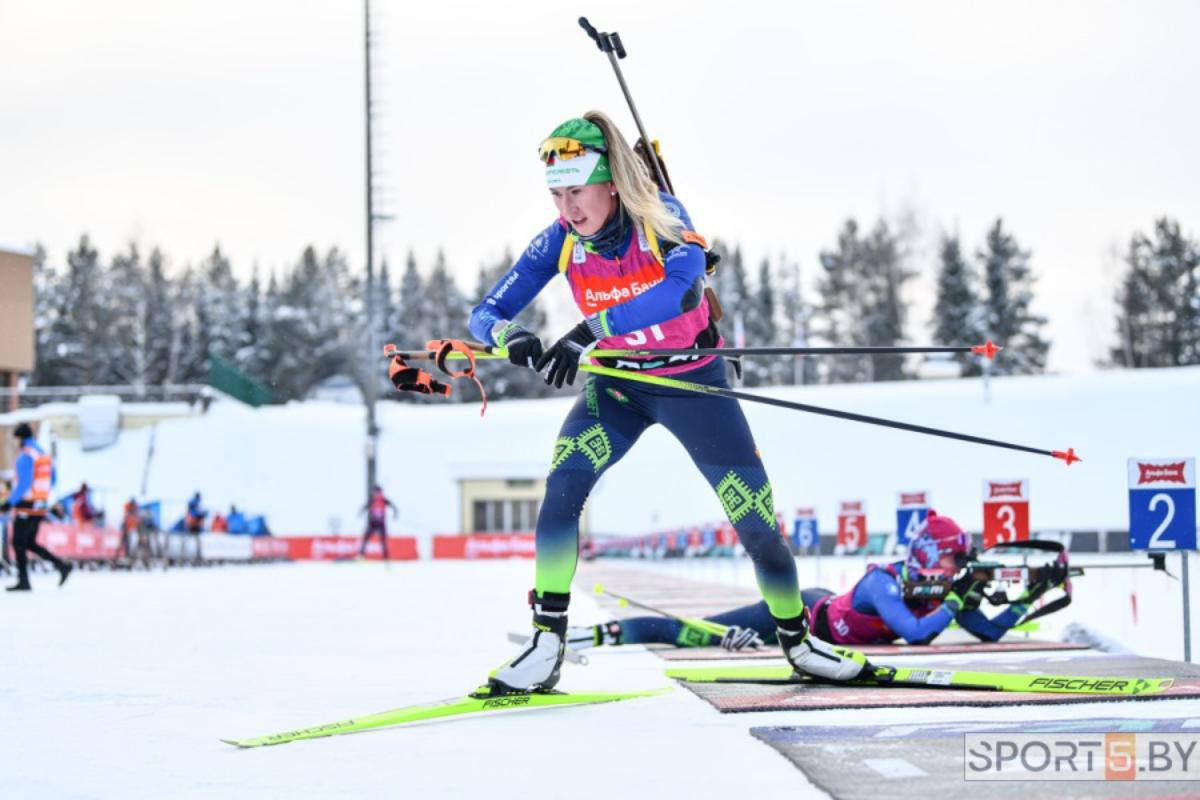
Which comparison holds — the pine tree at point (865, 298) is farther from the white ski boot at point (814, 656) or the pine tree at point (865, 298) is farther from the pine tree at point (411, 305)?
the white ski boot at point (814, 656)

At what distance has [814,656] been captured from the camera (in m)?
4.71

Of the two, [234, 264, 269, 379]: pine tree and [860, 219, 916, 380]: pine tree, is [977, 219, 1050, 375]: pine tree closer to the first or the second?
[860, 219, 916, 380]: pine tree

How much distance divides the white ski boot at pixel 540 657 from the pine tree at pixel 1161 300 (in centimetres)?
6145

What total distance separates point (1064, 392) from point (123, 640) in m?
42.4

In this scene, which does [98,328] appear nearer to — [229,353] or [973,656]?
[229,353]

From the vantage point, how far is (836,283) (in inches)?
2741

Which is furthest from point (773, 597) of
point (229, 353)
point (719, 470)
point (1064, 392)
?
point (229, 353)

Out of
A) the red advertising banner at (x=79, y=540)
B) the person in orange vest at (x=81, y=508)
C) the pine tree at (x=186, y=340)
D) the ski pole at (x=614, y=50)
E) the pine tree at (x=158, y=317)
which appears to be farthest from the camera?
the pine tree at (x=158, y=317)

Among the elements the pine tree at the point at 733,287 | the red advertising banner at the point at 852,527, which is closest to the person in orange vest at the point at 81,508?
the red advertising banner at the point at 852,527

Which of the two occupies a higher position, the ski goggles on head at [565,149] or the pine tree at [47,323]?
the pine tree at [47,323]

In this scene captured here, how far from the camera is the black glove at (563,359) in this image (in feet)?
13.8

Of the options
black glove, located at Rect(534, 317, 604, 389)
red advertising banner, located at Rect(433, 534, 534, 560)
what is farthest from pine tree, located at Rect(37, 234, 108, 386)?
black glove, located at Rect(534, 317, 604, 389)

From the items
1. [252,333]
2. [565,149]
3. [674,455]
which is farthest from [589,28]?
[252,333]

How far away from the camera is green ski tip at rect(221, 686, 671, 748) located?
Result: 11.8 ft
